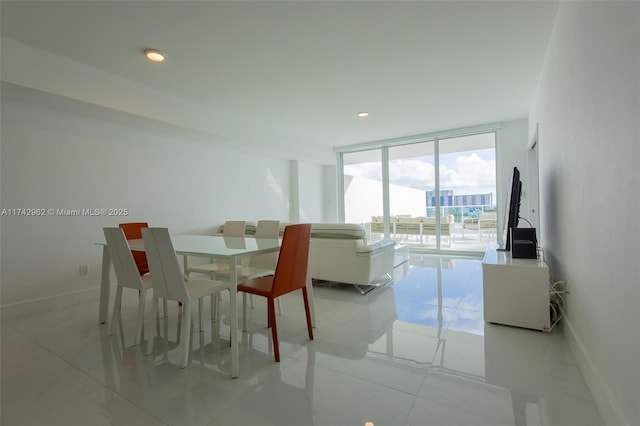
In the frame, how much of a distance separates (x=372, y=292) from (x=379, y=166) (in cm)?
431

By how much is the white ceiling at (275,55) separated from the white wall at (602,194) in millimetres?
793

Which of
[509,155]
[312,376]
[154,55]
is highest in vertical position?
[154,55]

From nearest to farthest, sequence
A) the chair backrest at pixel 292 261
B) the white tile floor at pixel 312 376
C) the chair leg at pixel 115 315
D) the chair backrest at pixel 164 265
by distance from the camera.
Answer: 1. the white tile floor at pixel 312 376
2. the chair backrest at pixel 164 265
3. the chair backrest at pixel 292 261
4. the chair leg at pixel 115 315

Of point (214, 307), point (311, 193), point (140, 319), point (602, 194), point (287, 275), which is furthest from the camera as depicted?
point (311, 193)

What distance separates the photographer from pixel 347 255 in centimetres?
349

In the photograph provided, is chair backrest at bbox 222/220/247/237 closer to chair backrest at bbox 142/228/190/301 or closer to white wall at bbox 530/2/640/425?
chair backrest at bbox 142/228/190/301

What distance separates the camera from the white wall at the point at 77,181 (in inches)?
119

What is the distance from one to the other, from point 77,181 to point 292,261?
3005 millimetres

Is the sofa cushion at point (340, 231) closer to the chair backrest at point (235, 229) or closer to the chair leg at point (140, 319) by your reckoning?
the chair backrest at point (235, 229)

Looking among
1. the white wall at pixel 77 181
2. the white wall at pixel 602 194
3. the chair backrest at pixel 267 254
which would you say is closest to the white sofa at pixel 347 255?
the chair backrest at pixel 267 254

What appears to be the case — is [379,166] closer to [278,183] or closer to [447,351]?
[278,183]

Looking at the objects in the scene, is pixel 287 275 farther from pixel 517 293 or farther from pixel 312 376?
pixel 517 293

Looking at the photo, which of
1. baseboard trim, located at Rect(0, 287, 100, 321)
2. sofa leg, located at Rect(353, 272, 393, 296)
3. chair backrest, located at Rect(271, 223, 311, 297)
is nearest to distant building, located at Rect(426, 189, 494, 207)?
sofa leg, located at Rect(353, 272, 393, 296)

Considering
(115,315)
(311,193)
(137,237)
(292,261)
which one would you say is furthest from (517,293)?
(311,193)
